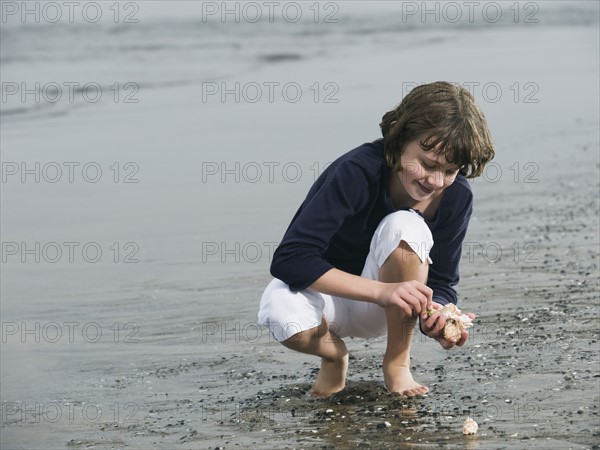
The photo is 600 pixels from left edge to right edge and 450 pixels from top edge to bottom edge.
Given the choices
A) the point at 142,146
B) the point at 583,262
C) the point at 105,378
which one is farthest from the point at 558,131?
the point at 105,378

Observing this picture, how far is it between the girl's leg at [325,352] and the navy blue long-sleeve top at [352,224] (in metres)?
0.19

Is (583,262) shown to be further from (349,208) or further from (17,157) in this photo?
(17,157)

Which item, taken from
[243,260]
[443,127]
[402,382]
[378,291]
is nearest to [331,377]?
[402,382]

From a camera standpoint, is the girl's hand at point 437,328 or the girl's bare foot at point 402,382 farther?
the girl's bare foot at point 402,382

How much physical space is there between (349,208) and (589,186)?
4334mm

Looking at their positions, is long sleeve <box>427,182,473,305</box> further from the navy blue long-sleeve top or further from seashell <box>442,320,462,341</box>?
seashell <box>442,320,462,341</box>

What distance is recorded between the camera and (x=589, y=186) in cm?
779

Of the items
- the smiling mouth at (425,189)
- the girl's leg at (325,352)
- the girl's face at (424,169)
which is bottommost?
the girl's leg at (325,352)

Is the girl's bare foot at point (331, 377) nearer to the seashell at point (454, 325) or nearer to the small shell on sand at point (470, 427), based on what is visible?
the seashell at point (454, 325)

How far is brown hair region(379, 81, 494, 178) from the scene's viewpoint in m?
3.78

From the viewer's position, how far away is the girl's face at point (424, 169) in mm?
3795

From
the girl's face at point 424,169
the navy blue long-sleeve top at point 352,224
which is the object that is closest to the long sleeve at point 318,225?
the navy blue long-sleeve top at point 352,224

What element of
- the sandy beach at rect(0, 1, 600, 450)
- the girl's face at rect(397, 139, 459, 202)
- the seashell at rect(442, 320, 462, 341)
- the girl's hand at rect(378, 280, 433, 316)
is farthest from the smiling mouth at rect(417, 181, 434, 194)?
the sandy beach at rect(0, 1, 600, 450)

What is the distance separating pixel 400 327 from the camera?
13.1 ft
